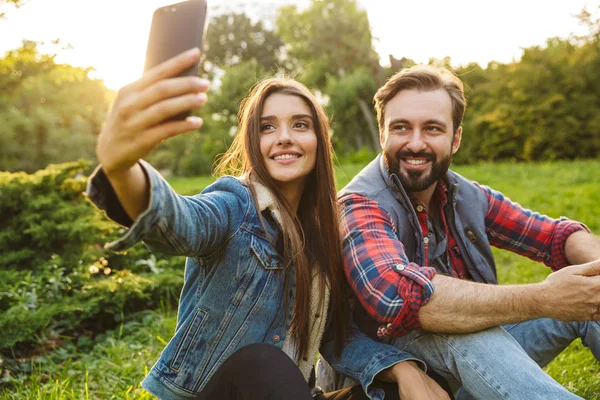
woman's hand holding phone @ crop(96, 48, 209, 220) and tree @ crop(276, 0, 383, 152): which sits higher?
tree @ crop(276, 0, 383, 152)

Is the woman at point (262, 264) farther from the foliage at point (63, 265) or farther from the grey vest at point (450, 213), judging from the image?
the foliage at point (63, 265)

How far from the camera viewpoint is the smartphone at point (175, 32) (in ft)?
3.40

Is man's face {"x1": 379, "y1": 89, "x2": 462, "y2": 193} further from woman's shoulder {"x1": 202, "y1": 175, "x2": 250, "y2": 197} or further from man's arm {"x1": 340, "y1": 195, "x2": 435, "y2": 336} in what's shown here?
woman's shoulder {"x1": 202, "y1": 175, "x2": 250, "y2": 197}

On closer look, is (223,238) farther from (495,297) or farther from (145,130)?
(495,297)

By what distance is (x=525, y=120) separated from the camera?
56.8 ft

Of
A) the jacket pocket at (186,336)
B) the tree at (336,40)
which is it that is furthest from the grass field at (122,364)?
the tree at (336,40)

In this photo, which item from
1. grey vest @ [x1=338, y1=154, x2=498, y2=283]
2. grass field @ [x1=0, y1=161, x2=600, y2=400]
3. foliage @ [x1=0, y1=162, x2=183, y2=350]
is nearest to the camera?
grey vest @ [x1=338, y1=154, x2=498, y2=283]

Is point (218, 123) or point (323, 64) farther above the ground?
point (323, 64)

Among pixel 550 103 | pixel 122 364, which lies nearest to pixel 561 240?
pixel 122 364

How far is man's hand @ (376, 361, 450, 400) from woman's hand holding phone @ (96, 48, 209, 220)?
4.23 ft

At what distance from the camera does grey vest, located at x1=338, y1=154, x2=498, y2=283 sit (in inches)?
93.0

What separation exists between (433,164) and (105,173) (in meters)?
1.74

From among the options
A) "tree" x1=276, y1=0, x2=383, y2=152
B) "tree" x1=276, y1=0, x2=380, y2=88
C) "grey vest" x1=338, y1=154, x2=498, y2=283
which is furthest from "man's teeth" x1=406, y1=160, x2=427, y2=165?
"tree" x1=276, y1=0, x2=380, y2=88

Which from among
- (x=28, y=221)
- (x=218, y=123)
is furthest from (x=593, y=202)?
(x=218, y=123)
